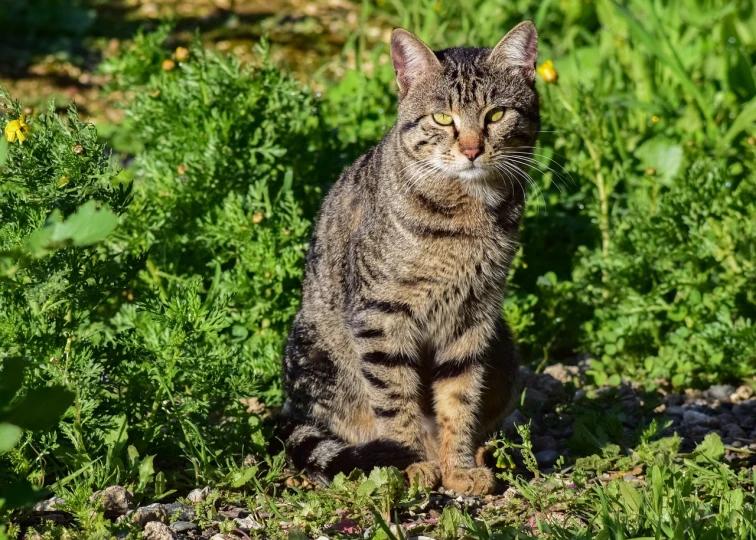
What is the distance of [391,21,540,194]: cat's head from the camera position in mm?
3538

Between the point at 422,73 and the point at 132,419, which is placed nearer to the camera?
the point at 132,419

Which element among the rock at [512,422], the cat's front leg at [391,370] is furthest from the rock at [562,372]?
the cat's front leg at [391,370]

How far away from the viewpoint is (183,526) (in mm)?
3100

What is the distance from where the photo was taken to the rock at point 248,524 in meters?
3.11

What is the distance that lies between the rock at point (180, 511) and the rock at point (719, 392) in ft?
8.25

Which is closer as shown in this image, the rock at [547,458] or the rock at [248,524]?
the rock at [248,524]

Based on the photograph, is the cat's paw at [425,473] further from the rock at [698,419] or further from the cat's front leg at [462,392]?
the rock at [698,419]

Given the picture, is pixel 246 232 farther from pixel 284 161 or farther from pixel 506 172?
pixel 506 172

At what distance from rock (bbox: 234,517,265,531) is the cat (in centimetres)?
43

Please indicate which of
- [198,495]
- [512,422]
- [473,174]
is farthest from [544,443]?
[198,495]

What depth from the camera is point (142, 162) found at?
454 cm

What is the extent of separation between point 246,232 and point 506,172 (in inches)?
49.6

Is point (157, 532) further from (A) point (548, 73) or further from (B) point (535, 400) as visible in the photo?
(A) point (548, 73)

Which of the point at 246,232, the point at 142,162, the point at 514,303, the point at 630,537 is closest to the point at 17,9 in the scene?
the point at 142,162
